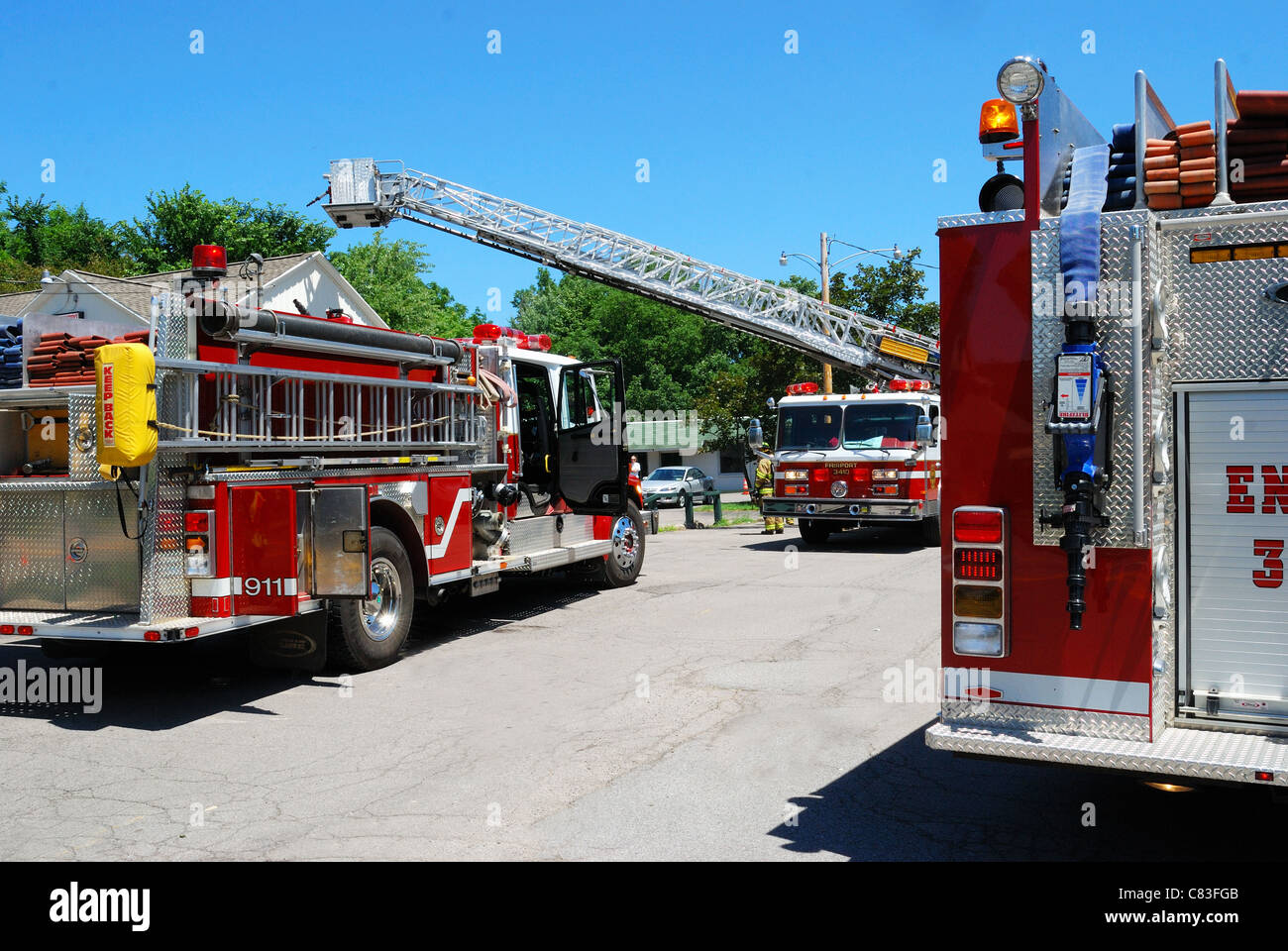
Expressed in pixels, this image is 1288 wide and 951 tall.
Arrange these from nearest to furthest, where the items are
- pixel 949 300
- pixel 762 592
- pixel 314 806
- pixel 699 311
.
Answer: pixel 949 300 < pixel 314 806 < pixel 762 592 < pixel 699 311

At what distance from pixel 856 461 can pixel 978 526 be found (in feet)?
40.9

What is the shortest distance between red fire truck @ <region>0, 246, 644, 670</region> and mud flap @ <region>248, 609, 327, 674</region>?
1 cm

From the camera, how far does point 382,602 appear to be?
339 inches

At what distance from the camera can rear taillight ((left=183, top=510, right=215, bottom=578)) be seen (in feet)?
22.8

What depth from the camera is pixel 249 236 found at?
121 ft

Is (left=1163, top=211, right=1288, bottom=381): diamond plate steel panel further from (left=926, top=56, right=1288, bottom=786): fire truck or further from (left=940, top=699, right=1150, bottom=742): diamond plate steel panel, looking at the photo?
(left=940, top=699, right=1150, bottom=742): diamond plate steel panel

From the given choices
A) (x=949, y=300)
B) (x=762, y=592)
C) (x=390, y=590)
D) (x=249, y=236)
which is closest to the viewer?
(x=949, y=300)

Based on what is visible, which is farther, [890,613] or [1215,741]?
[890,613]

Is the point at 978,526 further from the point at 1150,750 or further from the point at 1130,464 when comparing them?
the point at 1150,750

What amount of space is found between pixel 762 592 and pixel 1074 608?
8442mm

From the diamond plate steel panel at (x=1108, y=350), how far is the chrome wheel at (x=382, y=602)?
557 centimetres

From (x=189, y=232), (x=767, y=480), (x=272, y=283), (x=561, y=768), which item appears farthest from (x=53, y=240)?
(x=561, y=768)

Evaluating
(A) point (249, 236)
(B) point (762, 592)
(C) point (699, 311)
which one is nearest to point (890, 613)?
(B) point (762, 592)

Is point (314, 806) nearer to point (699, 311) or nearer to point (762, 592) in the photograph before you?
point (762, 592)
